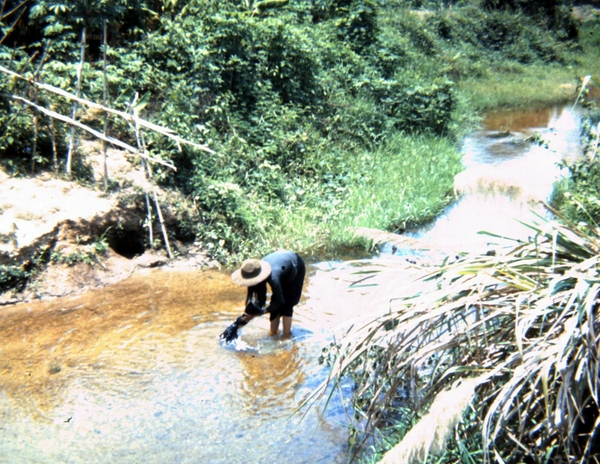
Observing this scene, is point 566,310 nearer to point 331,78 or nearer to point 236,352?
point 236,352

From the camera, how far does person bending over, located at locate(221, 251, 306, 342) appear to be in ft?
15.5

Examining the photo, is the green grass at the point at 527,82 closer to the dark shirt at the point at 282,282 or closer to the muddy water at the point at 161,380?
the dark shirt at the point at 282,282


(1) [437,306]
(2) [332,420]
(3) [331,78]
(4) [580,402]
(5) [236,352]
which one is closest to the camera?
(4) [580,402]

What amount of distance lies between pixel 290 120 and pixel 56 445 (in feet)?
22.7

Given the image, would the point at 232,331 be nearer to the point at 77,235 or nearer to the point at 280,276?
the point at 280,276

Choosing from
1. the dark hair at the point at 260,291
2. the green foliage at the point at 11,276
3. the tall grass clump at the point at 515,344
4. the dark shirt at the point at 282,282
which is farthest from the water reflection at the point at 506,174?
the green foliage at the point at 11,276

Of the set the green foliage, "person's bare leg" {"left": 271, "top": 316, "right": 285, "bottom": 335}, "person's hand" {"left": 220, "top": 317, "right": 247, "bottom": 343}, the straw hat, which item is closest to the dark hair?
the straw hat

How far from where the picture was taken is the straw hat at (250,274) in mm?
4695

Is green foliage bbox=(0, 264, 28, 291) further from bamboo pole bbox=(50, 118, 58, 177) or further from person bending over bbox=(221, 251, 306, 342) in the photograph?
person bending over bbox=(221, 251, 306, 342)

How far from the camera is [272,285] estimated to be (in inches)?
193

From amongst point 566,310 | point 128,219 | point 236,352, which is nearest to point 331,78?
point 128,219

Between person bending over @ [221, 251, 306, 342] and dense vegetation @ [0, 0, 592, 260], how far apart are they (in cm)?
212

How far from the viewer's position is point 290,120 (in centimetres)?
970

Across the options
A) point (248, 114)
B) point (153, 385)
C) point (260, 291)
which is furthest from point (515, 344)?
point (248, 114)
